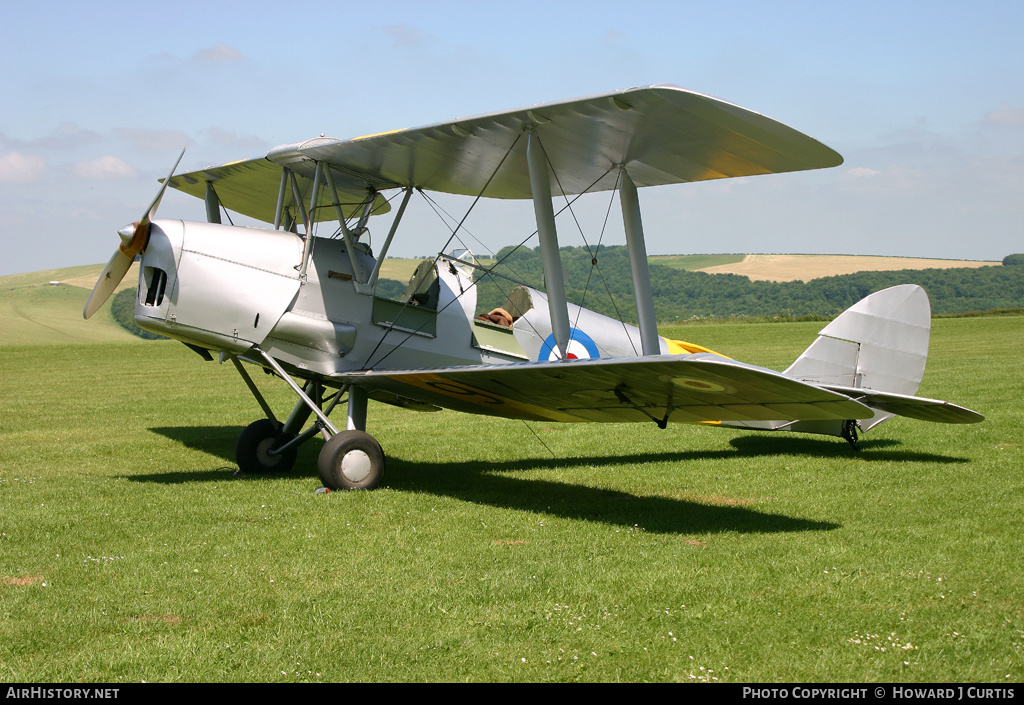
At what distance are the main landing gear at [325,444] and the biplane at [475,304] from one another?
0.07ft

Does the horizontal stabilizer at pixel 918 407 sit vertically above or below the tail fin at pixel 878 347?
below

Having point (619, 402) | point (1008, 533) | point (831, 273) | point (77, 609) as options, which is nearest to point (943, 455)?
point (1008, 533)

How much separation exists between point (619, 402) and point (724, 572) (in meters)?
2.22

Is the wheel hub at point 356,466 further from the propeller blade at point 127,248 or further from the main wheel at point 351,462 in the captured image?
the propeller blade at point 127,248

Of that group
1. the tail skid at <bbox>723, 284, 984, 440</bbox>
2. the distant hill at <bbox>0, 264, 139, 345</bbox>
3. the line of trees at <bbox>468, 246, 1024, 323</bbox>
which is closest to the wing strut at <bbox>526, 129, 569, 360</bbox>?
the tail skid at <bbox>723, 284, 984, 440</bbox>

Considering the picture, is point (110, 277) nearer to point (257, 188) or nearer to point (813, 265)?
point (257, 188)

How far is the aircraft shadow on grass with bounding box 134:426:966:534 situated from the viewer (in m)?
6.55

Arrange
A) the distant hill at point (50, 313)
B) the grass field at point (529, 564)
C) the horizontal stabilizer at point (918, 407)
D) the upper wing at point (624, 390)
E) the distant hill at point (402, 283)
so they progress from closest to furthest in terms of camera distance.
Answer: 1. the grass field at point (529, 564)
2. the upper wing at point (624, 390)
3. the horizontal stabilizer at point (918, 407)
4. the distant hill at point (402, 283)
5. the distant hill at point (50, 313)

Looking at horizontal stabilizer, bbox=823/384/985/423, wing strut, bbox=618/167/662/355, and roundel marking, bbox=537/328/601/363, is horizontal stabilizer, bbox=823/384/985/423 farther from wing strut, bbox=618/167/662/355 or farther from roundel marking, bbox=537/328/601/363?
roundel marking, bbox=537/328/601/363

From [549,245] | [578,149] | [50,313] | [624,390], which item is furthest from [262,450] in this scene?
[50,313]

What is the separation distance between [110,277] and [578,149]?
15.3ft

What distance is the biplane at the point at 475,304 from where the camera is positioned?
6523 millimetres

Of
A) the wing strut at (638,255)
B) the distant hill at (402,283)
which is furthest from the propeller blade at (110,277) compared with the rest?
the wing strut at (638,255)
